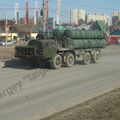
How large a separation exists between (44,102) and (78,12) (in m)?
142

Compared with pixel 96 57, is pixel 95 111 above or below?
above

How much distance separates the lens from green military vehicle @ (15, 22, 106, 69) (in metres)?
26.4

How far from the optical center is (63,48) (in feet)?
91.8

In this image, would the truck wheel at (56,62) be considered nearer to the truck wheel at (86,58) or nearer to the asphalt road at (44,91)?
the asphalt road at (44,91)

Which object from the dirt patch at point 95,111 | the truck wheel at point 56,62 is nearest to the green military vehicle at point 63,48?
the truck wheel at point 56,62

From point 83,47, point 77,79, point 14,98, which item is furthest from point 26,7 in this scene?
point 14,98

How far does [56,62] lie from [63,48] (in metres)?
1.76

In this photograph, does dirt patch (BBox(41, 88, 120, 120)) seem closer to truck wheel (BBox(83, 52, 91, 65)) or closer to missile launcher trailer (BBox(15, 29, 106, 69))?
missile launcher trailer (BBox(15, 29, 106, 69))

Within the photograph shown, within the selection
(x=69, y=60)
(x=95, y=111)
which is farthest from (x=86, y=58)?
(x=95, y=111)

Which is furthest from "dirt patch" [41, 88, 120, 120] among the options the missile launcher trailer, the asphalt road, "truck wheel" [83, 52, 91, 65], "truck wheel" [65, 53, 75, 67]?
"truck wheel" [83, 52, 91, 65]

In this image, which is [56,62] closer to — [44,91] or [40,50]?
[40,50]

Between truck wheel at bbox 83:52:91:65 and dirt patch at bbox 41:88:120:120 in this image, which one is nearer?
dirt patch at bbox 41:88:120:120

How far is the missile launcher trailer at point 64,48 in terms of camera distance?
86.4 feet

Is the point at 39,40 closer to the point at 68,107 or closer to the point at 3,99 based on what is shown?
the point at 3,99
